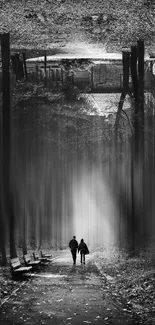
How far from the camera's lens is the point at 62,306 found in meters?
6.95

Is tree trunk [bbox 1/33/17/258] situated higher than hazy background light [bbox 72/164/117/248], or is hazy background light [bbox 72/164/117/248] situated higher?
tree trunk [bbox 1/33/17/258]

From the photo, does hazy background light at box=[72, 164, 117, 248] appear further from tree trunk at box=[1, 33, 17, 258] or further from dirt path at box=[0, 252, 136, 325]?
dirt path at box=[0, 252, 136, 325]

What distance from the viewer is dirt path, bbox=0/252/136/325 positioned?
19.2 ft

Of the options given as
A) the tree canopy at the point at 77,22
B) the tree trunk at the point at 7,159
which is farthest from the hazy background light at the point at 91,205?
the tree trunk at the point at 7,159

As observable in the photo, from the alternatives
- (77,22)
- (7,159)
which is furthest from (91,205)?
(7,159)

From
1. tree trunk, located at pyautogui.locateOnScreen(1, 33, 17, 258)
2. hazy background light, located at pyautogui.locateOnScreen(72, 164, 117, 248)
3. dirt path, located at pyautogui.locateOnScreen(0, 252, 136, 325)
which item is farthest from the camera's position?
hazy background light, located at pyautogui.locateOnScreen(72, 164, 117, 248)

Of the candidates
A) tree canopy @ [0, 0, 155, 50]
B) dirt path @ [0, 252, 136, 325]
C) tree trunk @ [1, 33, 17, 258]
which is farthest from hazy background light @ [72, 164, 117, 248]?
dirt path @ [0, 252, 136, 325]

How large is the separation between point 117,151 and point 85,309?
98.7 ft

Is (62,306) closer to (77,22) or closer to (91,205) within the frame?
(77,22)

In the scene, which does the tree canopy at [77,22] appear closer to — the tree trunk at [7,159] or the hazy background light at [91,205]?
the tree trunk at [7,159]

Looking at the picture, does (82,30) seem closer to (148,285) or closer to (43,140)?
(148,285)

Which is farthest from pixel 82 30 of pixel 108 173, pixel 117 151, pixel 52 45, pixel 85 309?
pixel 108 173

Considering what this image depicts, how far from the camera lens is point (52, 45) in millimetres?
21469

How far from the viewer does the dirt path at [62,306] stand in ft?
19.2
